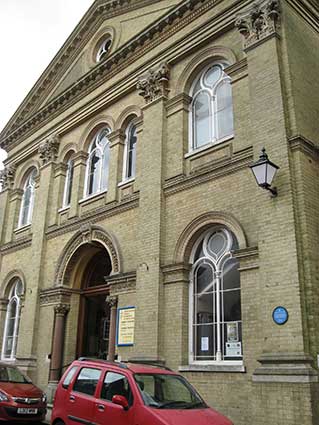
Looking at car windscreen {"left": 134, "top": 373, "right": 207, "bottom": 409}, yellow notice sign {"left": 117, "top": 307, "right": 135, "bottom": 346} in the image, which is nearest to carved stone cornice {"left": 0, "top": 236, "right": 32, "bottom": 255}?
yellow notice sign {"left": 117, "top": 307, "right": 135, "bottom": 346}

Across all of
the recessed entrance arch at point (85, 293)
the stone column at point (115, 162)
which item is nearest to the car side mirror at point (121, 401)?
the recessed entrance arch at point (85, 293)

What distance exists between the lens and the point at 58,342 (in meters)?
15.5

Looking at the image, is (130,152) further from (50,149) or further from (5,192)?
(5,192)

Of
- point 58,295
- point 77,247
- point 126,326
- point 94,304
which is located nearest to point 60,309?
point 58,295

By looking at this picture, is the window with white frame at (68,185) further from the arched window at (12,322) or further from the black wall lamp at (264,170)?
the black wall lamp at (264,170)

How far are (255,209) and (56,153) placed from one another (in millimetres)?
10581

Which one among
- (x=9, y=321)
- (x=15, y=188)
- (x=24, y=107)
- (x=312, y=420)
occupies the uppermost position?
(x=24, y=107)

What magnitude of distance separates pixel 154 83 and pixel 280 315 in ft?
27.6

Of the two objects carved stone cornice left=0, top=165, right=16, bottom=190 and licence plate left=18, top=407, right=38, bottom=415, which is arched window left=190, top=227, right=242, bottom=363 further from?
carved stone cornice left=0, top=165, right=16, bottom=190

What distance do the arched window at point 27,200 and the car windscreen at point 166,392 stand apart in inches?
531

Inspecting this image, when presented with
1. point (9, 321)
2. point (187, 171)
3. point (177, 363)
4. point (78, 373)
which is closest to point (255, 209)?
point (187, 171)

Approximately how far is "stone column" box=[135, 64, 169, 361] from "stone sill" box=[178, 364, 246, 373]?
94 centimetres

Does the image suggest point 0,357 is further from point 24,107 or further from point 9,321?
point 24,107

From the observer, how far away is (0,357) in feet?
60.2
